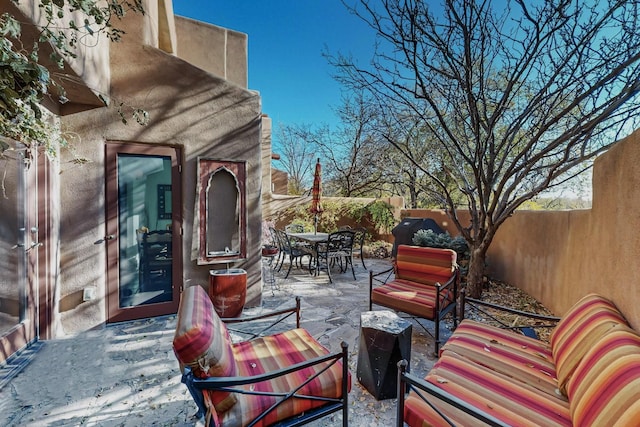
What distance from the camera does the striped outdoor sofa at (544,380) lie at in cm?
134

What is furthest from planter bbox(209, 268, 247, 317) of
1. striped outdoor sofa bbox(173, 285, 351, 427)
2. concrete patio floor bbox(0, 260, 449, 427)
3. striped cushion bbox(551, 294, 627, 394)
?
striped cushion bbox(551, 294, 627, 394)

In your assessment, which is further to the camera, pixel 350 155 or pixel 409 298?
pixel 350 155

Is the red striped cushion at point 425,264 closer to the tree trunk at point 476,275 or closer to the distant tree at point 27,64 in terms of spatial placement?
the tree trunk at point 476,275

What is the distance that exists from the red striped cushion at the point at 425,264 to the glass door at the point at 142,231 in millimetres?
3225

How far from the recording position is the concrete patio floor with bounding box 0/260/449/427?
7.29 ft

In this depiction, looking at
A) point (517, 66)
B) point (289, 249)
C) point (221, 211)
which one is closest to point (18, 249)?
point (221, 211)

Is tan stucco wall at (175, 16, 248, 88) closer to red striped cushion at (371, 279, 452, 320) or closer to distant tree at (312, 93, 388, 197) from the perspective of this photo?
red striped cushion at (371, 279, 452, 320)

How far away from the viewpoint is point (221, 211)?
4391 mm

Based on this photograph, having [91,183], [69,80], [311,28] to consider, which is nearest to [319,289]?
[91,183]

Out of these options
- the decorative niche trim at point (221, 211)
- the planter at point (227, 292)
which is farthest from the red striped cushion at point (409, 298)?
the decorative niche trim at point (221, 211)

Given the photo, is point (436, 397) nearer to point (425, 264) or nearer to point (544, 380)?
point (544, 380)

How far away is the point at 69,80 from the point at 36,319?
2659 millimetres

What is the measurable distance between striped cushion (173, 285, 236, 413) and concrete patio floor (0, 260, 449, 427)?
0.92 metres

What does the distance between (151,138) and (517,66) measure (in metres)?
5.27
